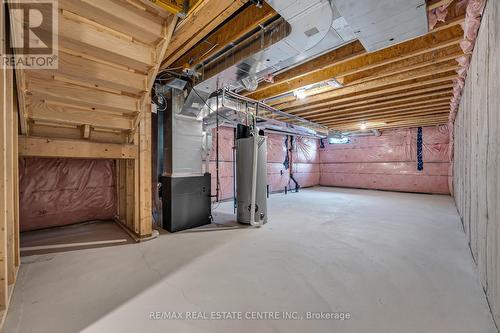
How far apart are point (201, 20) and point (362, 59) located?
204cm

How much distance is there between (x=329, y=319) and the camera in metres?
1.32

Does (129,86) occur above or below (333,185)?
above

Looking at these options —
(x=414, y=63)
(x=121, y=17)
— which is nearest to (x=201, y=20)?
(x=121, y=17)

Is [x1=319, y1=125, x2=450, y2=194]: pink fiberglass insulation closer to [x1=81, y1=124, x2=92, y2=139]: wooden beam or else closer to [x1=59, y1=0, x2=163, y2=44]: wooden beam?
[x1=59, y1=0, x2=163, y2=44]: wooden beam

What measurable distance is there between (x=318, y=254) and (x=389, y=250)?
2.62 ft

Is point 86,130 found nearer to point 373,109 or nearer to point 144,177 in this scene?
point 144,177

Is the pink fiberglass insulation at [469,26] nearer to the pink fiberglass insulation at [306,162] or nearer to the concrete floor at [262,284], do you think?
the concrete floor at [262,284]

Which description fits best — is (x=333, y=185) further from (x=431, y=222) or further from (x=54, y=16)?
(x=54, y=16)

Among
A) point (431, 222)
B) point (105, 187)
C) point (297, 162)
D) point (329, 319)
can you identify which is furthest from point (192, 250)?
point (297, 162)

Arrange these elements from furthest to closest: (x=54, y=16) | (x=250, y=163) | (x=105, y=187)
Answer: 1. (x=105, y=187)
2. (x=250, y=163)
3. (x=54, y=16)

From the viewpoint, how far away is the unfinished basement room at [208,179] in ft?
4.54

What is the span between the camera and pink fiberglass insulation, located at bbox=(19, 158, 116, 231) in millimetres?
3096

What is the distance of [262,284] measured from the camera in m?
1.70

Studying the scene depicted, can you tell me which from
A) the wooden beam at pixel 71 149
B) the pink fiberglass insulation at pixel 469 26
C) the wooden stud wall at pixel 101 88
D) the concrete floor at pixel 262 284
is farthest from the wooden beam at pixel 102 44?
the pink fiberglass insulation at pixel 469 26
